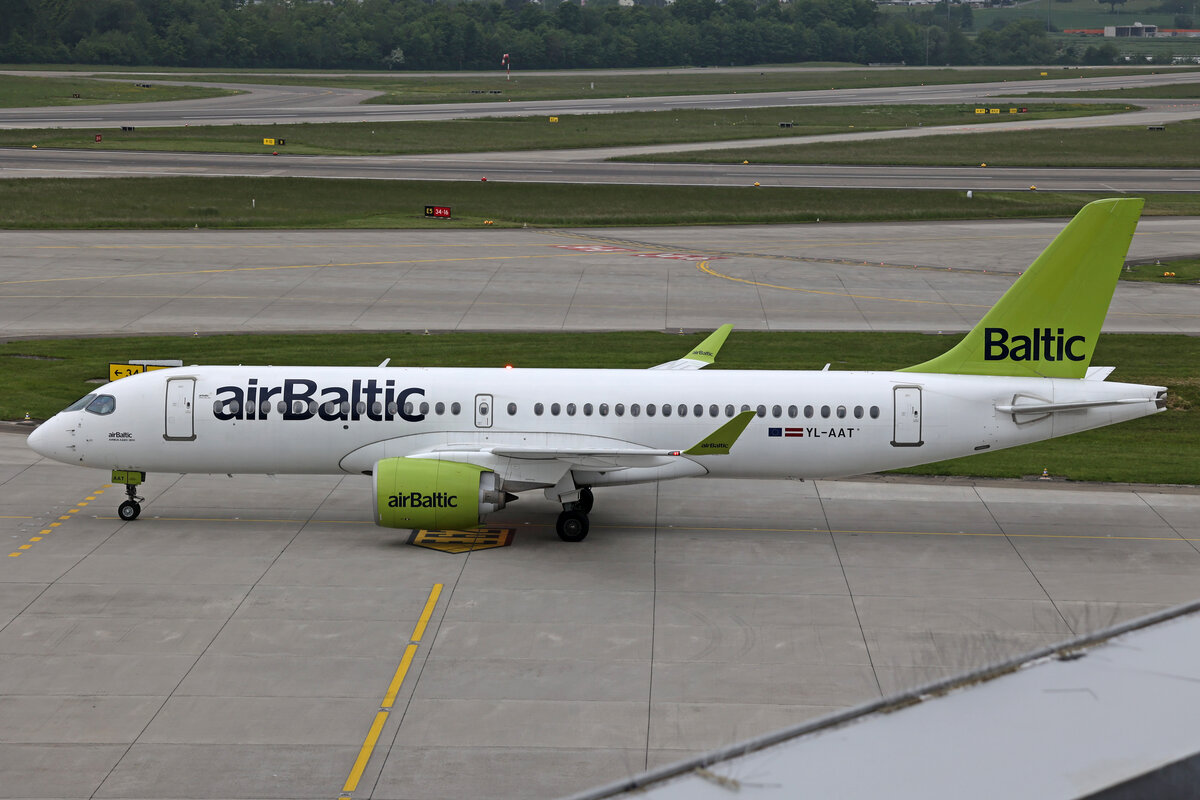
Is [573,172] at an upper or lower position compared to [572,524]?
upper

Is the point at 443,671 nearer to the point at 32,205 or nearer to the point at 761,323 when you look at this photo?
the point at 761,323

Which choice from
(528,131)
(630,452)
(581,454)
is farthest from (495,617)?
(528,131)

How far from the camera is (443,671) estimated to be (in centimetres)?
2161

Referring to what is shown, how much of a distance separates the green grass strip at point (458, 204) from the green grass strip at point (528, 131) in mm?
21001

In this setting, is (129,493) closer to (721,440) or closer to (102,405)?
(102,405)

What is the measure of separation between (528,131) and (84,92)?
203 ft

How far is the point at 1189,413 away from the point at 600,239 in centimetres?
3913

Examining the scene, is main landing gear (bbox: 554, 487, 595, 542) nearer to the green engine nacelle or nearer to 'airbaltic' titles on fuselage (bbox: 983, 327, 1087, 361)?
the green engine nacelle

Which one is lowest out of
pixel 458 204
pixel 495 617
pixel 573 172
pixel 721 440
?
pixel 495 617

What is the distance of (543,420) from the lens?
29422mm

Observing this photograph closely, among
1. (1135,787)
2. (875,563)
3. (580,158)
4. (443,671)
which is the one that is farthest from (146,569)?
(580,158)

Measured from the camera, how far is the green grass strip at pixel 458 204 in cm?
7550

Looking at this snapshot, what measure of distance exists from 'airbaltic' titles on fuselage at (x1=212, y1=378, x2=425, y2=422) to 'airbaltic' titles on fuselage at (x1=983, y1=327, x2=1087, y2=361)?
13808 mm

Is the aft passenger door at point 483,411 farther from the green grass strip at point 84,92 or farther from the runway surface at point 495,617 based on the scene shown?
the green grass strip at point 84,92
